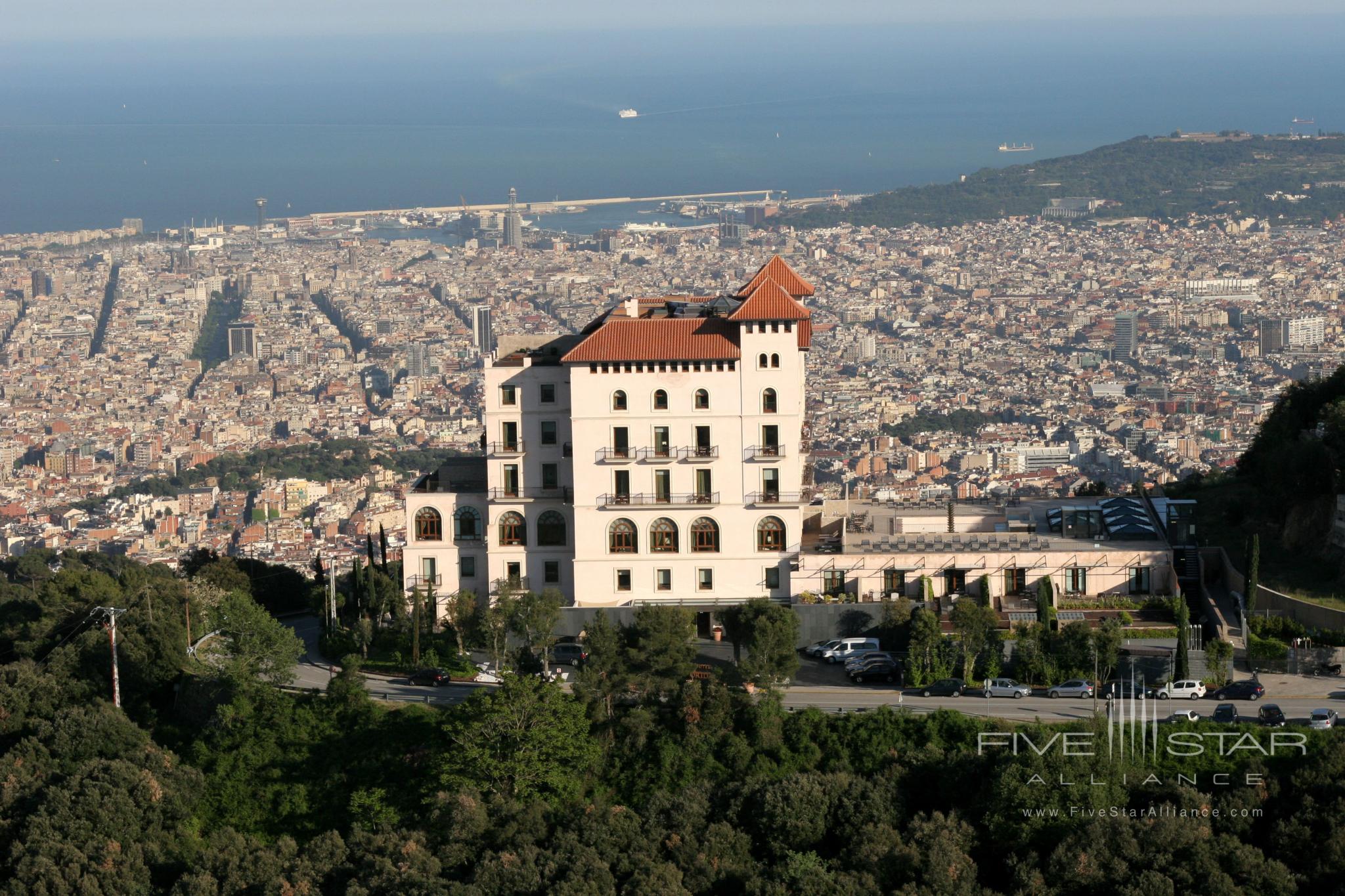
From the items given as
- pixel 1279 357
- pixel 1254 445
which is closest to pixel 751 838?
pixel 1254 445

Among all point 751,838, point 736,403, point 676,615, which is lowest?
point 751,838

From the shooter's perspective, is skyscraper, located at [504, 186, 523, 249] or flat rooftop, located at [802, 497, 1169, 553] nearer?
flat rooftop, located at [802, 497, 1169, 553]

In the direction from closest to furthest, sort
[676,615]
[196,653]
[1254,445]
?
1. [676,615]
2. [196,653]
3. [1254,445]

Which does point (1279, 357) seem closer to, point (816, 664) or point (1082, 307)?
point (1082, 307)

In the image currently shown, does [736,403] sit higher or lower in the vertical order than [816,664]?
higher

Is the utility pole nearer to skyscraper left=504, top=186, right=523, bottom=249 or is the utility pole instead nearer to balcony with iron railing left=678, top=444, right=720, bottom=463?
balcony with iron railing left=678, top=444, right=720, bottom=463

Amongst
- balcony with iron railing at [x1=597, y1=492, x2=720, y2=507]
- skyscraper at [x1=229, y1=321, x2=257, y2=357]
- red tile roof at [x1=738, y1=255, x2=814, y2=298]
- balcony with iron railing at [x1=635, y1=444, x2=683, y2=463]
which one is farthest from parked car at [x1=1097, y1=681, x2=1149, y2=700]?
skyscraper at [x1=229, y1=321, x2=257, y2=357]

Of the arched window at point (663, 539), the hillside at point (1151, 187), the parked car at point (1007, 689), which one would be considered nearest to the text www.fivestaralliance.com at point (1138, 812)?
the parked car at point (1007, 689)

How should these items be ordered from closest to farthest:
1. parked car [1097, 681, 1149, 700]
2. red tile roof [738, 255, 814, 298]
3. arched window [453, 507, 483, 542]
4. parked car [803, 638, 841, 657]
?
parked car [1097, 681, 1149, 700], parked car [803, 638, 841, 657], arched window [453, 507, 483, 542], red tile roof [738, 255, 814, 298]
